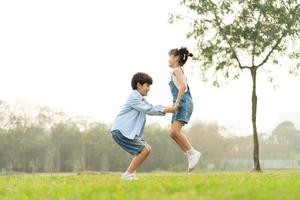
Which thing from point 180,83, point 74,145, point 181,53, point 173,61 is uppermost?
point 181,53

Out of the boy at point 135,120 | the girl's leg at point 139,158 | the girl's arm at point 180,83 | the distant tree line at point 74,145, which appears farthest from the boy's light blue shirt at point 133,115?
the distant tree line at point 74,145

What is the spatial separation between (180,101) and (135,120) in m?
1.73

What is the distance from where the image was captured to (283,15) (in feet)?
100

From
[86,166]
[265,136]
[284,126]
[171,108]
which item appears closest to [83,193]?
[171,108]

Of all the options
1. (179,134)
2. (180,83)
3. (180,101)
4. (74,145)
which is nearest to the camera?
(180,83)

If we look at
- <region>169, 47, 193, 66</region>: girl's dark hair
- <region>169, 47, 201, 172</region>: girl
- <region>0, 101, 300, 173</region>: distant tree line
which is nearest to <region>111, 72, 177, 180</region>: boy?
<region>169, 47, 201, 172</region>: girl

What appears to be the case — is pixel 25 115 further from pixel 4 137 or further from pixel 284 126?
pixel 284 126

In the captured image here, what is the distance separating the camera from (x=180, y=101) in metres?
12.4

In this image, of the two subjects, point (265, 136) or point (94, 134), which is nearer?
Result: point (94, 134)

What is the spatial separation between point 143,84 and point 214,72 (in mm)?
21668

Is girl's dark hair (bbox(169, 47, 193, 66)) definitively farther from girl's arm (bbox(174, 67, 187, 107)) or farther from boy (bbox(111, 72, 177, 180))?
boy (bbox(111, 72, 177, 180))

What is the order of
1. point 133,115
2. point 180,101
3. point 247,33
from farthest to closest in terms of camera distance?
point 247,33 → point 180,101 → point 133,115

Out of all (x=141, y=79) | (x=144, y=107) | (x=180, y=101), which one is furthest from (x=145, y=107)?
(x=180, y=101)

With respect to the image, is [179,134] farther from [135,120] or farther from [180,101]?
[135,120]
